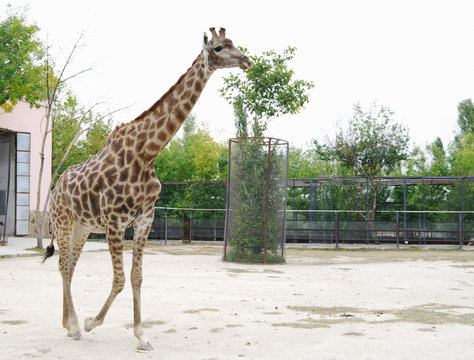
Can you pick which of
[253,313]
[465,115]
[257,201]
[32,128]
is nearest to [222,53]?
[253,313]

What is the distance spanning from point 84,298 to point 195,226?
13.3 metres

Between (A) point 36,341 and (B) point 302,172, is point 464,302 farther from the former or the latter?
(B) point 302,172

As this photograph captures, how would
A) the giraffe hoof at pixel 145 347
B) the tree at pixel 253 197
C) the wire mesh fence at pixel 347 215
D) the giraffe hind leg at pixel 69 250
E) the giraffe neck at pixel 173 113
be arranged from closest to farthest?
the giraffe hoof at pixel 145 347
the giraffe neck at pixel 173 113
the giraffe hind leg at pixel 69 250
the tree at pixel 253 197
the wire mesh fence at pixel 347 215

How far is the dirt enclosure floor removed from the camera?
4371 mm

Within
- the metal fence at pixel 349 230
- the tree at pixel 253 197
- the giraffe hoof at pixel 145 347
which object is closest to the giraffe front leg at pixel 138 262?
the giraffe hoof at pixel 145 347

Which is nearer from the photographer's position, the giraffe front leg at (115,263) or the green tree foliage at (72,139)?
the giraffe front leg at (115,263)

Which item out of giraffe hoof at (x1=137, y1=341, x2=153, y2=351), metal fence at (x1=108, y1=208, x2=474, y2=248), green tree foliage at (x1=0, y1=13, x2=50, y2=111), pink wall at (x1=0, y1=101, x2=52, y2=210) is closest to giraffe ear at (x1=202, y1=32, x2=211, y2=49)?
giraffe hoof at (x1=137, y1=341, x2=153, y2=351)

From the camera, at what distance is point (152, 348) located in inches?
171

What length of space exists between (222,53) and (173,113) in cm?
66

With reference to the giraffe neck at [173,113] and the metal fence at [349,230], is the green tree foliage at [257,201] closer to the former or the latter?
the metal fence at [349,230]

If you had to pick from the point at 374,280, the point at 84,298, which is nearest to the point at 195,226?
the point at 374,280

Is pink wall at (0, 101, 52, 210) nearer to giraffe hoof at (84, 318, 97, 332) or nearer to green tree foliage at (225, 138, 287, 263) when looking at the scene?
green tree foliage at (225, 138, 287, 263)

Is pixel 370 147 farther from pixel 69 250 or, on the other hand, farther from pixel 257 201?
pixel 69 250

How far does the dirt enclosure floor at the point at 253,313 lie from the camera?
14.3 ft
